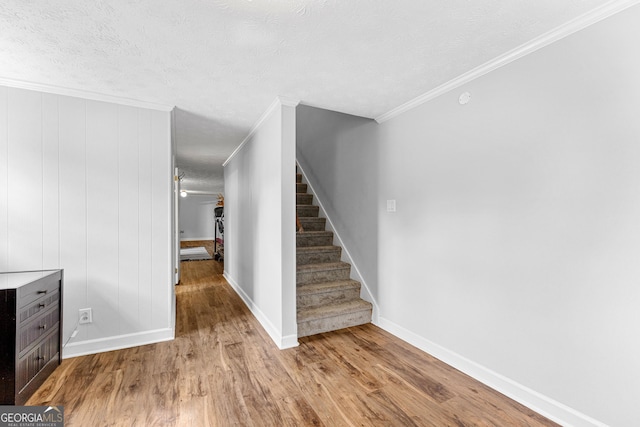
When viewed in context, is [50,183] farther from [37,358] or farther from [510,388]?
[510,388]

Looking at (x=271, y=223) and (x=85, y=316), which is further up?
(x=271, y=223)

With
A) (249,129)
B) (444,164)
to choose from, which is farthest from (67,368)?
(444,164)

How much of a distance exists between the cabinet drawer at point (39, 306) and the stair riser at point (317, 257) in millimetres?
2233

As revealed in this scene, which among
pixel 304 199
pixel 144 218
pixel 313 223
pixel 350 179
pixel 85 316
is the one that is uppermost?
pixel 350 179

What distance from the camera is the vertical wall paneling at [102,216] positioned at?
96.9 inches

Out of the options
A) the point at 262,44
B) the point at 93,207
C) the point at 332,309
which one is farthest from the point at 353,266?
the point at 93,207

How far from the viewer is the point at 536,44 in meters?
1.72

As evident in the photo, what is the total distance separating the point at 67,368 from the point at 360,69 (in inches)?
127

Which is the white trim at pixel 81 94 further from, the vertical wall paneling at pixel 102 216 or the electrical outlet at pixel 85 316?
the electrical outlet at pixel 85 316

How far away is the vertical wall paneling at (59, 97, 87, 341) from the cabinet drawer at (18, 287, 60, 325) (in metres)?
0.23

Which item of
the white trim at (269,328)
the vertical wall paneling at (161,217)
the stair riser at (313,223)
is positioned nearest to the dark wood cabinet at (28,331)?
the vertical wall paneling at (161,217)

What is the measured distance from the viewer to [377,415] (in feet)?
5.55

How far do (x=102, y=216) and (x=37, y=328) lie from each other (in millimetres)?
965

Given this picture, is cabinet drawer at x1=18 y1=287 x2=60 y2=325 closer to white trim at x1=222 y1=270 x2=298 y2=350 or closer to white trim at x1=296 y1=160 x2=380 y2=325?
white trim at x1=222 y1=270 x2=298 y2=350
